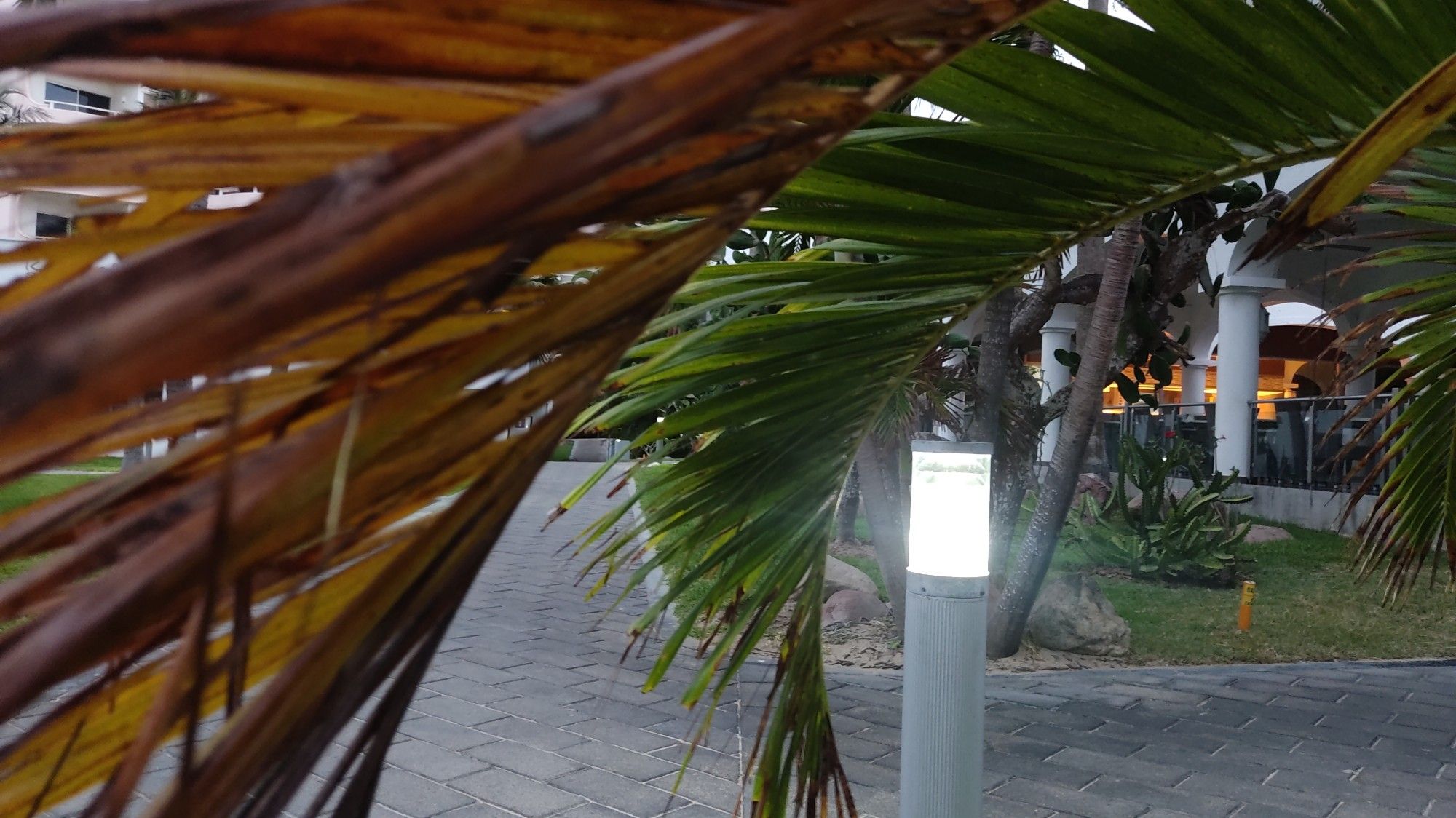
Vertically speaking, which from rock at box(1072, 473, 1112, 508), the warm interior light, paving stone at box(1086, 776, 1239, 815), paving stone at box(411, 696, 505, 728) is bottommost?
paving stone at box(411, 696, 505, 728)

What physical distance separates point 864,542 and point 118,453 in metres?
10.7

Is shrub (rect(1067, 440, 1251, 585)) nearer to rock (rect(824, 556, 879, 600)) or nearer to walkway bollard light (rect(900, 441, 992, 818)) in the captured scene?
rock (rect(824, 556, 879, 600))

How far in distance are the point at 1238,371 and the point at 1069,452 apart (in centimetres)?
1006

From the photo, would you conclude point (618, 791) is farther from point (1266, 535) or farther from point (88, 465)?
point (1266, 535)

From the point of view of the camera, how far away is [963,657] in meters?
2.54

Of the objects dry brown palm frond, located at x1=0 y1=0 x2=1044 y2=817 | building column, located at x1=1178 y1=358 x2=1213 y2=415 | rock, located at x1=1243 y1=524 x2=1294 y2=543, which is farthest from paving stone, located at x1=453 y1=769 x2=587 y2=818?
building column, located at x1=1178 y1=358 x2=1213 y2=415

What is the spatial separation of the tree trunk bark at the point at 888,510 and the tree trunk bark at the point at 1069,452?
0.63 m

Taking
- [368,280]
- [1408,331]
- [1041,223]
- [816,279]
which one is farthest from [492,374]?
[1408,331]

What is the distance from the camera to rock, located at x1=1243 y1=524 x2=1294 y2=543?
1149 cm

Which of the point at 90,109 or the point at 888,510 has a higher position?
the point at 90,109

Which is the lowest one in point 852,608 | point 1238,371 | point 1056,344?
point 852,608

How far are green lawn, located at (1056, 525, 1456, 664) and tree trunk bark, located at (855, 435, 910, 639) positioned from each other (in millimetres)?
1516

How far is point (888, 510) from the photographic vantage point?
6.28 m

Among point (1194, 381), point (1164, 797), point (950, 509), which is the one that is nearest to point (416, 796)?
point (950, 509)
